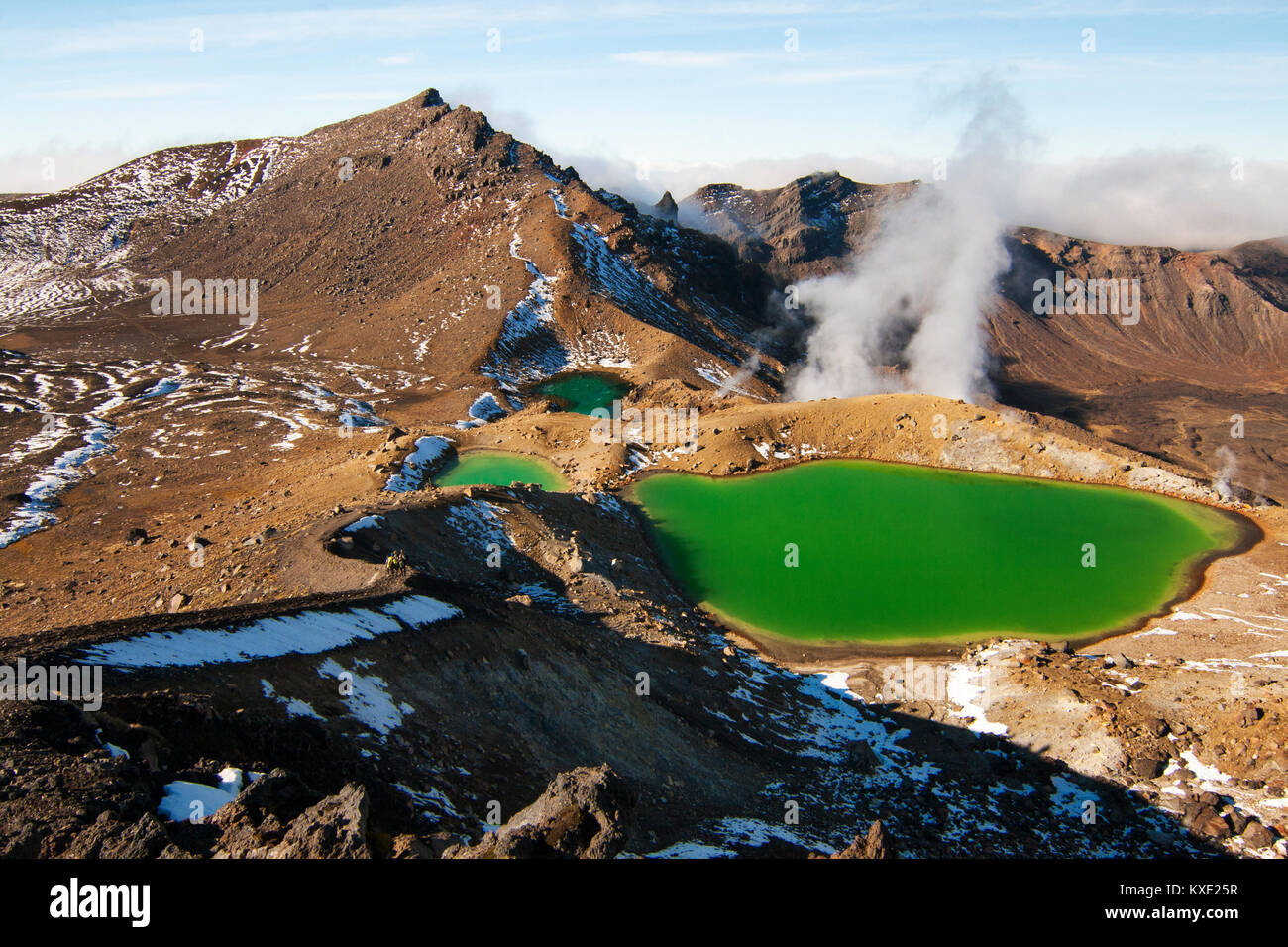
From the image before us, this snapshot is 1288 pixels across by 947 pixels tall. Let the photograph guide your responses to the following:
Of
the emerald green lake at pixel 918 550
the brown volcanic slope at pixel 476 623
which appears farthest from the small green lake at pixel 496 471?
the emerald green lake at pixel 918 550

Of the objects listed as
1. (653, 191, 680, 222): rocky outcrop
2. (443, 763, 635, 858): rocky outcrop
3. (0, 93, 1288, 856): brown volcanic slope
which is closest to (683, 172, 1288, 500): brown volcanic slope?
(653, 191, 680, 222): rocky outcrop

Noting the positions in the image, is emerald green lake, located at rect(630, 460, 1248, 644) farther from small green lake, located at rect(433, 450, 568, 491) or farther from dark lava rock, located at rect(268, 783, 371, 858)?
dark lava rock, located at rect(268, 783, 371, 858)

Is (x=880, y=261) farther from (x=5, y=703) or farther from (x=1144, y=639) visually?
(x=5, y=703)

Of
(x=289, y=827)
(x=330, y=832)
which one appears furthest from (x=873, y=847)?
(x=289, y=827)

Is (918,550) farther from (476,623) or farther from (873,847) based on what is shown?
(873,847)

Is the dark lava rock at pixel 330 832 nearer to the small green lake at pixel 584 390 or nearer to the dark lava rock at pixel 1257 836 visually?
the dark lava rock at pixel 1257 836
